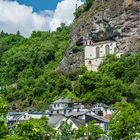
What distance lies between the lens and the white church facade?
10419 centimetres

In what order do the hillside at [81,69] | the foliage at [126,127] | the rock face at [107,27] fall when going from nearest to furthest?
the foliage at [126,127] → the hillside at [81,69] → the rock face at [107,27]

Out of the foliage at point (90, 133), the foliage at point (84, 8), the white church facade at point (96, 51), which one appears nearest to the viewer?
the foliage at point (90, 133)

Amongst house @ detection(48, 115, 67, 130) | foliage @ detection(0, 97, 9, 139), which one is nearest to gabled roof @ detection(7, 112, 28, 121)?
house @ detection(48, 115, 67, 130)

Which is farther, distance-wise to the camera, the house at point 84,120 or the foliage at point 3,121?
the house at point 84,120

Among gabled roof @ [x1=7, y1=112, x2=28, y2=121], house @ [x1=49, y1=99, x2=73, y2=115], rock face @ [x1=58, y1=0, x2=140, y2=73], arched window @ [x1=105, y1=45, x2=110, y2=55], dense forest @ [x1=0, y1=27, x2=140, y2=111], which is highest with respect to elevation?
rock face @ [x1=58, y1=0, x2=140, y2=73]

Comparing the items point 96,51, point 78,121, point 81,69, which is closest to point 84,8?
point 96,51

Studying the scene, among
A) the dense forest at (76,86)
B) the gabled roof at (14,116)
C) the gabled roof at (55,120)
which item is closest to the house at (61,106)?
the dense forest at (76,86)

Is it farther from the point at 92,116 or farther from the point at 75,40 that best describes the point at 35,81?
the point at 92,116

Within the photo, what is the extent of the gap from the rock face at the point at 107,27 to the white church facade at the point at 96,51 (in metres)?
1.47

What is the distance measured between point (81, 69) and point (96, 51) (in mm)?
6532

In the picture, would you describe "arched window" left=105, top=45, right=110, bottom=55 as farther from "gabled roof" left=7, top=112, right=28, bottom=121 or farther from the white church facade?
"gabled roof" left=7, top=112, right=28, bottom=121

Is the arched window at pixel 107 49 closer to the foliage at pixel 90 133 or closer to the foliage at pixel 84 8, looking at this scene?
the foliage at pixel 84 8

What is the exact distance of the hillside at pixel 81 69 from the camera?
85125 mm

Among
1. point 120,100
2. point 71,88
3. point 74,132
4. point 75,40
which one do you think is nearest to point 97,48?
point 75,40
